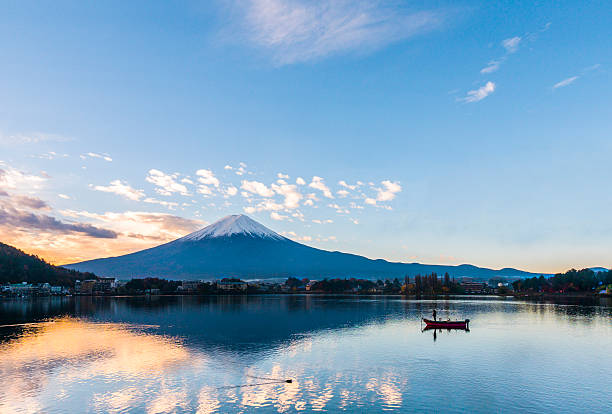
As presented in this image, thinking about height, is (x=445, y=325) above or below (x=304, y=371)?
below

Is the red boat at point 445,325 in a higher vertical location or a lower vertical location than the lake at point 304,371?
lower

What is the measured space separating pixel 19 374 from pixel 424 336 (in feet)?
153

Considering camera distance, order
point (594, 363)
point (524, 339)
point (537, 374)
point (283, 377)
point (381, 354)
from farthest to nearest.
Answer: point (524, 339), point (381, 354), point (594, 363), point (537, 374), point (283, 377)

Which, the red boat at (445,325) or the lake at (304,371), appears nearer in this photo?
the lake at (304,371)

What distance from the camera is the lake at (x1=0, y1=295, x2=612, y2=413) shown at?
27.6 m

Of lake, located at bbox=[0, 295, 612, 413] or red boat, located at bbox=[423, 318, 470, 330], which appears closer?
lake, located at bbox=[0, 295, 612, 413]

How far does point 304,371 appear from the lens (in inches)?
1425

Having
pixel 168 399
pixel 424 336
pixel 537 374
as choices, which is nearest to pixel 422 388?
pixel 537 374

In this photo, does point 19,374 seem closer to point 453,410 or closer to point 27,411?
point 27,411

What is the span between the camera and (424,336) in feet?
196

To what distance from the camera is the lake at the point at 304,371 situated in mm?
27578

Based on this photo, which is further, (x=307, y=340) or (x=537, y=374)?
(x=307, y=340)

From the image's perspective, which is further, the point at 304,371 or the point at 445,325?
the point at 445,325

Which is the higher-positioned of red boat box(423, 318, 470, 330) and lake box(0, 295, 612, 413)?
lake box(0, 295, 612, 413)
